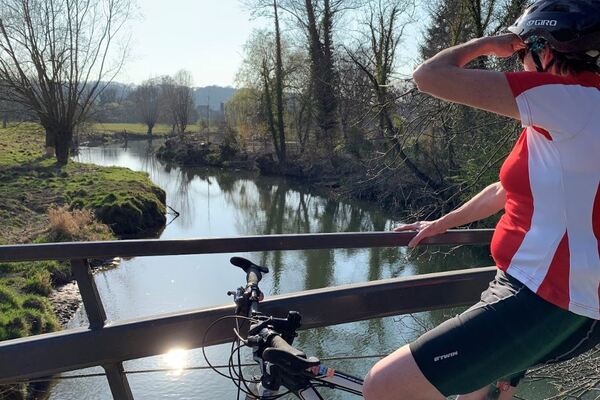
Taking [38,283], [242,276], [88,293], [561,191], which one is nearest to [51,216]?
[38,283]

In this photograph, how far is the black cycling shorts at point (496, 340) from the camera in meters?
1.19

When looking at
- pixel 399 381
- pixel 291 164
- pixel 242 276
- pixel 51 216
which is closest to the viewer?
pixel 399 381

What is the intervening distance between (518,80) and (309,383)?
0.84 meters

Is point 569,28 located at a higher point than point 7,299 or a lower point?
higher

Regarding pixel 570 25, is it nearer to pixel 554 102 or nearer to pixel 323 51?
pixel 554 102

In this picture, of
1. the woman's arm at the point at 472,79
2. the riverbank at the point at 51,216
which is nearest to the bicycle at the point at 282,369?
the woman's arm at the point at 472,79

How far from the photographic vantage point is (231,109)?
37.3m

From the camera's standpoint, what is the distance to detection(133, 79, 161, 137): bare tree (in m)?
63.3

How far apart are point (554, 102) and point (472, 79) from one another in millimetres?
174

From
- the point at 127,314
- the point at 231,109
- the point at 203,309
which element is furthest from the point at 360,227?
the point at 231,109

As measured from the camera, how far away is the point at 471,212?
6.02ft

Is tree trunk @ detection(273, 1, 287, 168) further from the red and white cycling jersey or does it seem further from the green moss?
the red and white cycling jersey

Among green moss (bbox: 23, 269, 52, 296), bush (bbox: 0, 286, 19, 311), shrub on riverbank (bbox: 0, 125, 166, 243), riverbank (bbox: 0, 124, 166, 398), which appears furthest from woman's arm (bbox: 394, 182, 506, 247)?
→ shrub on riverbank (bbox: 0, 125, 166, 243)

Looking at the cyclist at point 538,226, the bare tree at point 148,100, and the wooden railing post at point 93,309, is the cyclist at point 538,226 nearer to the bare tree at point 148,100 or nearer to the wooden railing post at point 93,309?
the wooden railing post at point 93,309
